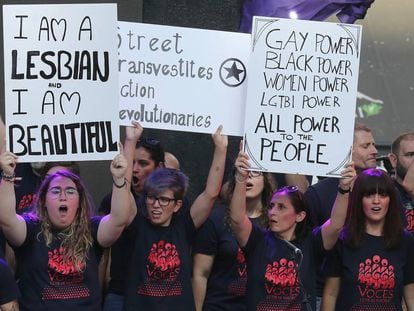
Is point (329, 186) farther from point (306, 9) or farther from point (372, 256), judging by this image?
point (306, 9)

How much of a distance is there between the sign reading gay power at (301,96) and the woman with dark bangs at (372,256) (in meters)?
0.35

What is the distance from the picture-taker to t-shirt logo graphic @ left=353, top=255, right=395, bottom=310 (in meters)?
7.55

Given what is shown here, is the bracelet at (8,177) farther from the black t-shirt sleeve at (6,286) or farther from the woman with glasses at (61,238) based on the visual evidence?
the black t-shirt sleeve at (6,286)

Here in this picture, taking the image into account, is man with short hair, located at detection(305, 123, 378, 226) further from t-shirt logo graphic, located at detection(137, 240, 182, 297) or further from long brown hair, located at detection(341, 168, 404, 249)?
t-shirt logo graphic, located at detection(137, 240, 182, 297)

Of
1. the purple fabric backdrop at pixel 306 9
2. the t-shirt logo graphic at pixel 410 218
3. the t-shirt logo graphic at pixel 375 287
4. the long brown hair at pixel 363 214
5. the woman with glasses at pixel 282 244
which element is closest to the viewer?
the woman with glasses at pixel 282 244

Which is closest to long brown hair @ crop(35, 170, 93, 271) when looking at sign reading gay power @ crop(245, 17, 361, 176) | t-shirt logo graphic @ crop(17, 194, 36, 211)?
t-shirt logo graphic @ crop(17, 194, 36, 211)

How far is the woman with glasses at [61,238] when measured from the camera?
7.14 metres

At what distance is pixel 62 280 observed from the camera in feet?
23.6

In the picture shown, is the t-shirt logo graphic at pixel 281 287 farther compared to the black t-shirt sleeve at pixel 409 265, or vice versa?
the black t-shirt sleeve at pixel 409 265

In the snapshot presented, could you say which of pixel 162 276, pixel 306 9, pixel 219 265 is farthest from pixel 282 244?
pixel 306 9

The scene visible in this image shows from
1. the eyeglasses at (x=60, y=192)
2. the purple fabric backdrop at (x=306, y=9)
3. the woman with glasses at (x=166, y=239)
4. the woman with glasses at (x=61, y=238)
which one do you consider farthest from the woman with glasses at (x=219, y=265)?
the purple fabric backdrop at (x=306, y=9)

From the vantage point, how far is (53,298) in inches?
281

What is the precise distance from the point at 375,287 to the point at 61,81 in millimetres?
2212

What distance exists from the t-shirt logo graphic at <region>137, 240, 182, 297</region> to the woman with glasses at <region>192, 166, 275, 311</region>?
324 mm
